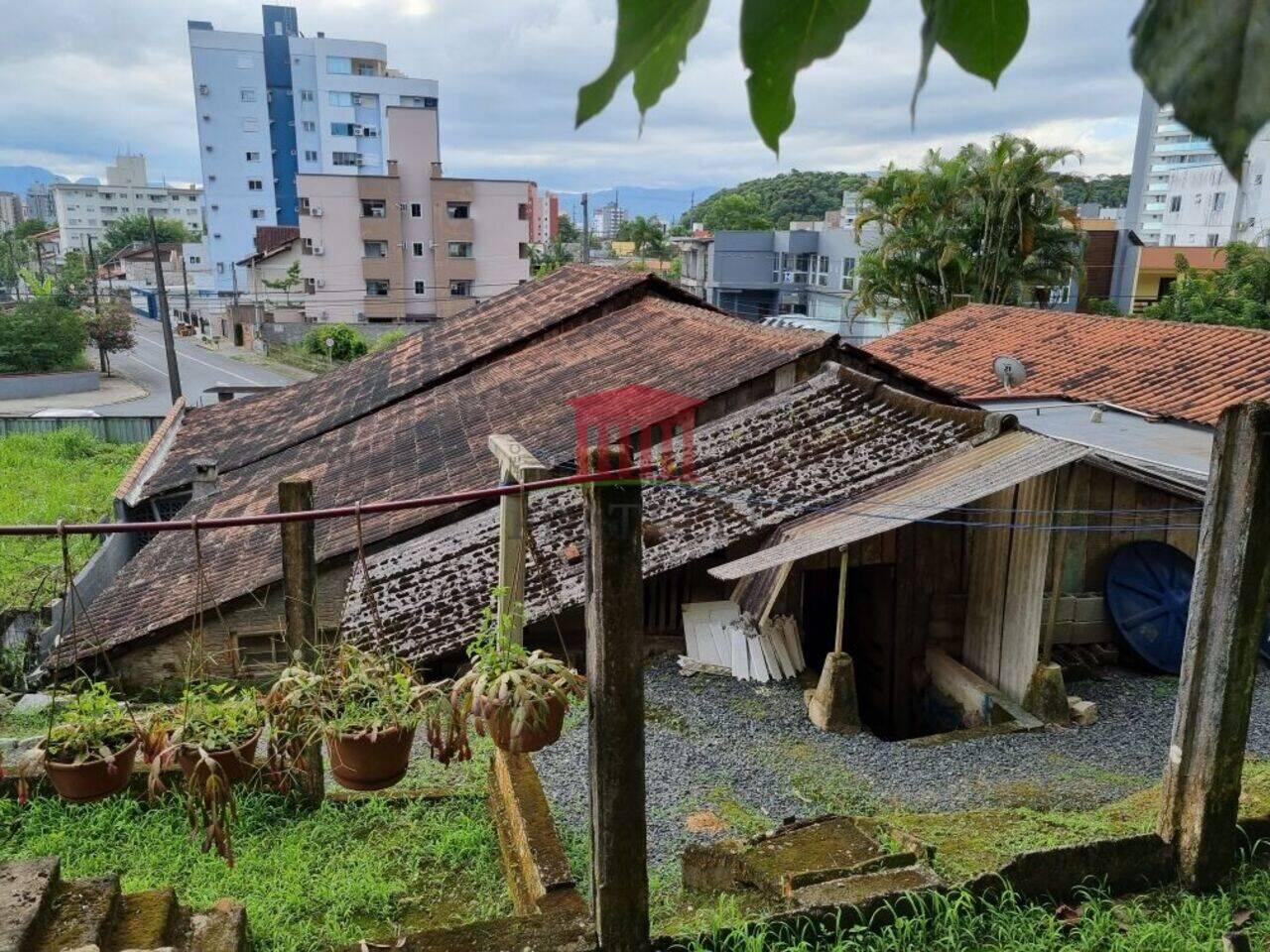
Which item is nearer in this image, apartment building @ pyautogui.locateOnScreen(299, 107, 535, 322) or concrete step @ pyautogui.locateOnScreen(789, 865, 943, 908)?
concrete step @ pyautogui.locateOnScreen(789, 865, 943, 908)

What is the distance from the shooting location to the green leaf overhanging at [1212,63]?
435 mm

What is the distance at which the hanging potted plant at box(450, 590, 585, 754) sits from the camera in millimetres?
3543

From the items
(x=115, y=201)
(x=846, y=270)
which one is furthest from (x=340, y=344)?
(x=115, y=201)

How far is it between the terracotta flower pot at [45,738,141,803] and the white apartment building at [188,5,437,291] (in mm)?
49444

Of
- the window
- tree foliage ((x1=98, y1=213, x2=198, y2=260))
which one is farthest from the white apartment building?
the window

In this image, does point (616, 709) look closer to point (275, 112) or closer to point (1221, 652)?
point (1221, 652)

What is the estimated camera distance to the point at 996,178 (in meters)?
20.2

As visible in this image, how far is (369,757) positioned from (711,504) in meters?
4.55

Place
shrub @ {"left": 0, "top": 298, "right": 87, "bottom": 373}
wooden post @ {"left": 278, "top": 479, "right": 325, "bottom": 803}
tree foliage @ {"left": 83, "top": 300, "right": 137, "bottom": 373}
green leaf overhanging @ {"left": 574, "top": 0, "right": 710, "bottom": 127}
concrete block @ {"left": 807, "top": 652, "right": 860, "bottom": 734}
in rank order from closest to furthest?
green leaf overhanging @ {"left": 574, "top": 0, "right": 710, "bottom": 127} < wooden post @ {"left": 278, "top": 479, "right": 325, "bottom": 803} < concrete block @ {"left": 807, "top": 652, "right": 860, "bottom": 734} < shrub @ {"left": 0, "top": 298, "right": 87, "bottom": 373} < tree foliage @ {"left": 83, "top": 300, "right": 137, "bottom": 373}

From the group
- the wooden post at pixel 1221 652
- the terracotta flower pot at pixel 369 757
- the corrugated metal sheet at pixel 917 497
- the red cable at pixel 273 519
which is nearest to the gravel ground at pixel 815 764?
the corrugated metal sheet at pixel 917 497

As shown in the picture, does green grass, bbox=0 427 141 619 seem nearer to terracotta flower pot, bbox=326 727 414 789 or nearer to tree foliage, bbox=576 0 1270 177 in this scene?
terracotta flower pot, bbox=326 727 414 789

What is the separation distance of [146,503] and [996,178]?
685 inches

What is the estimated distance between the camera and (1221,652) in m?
4.03

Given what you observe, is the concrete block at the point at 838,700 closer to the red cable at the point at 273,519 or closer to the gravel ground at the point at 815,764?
the gravel ground at the point at 815,764
